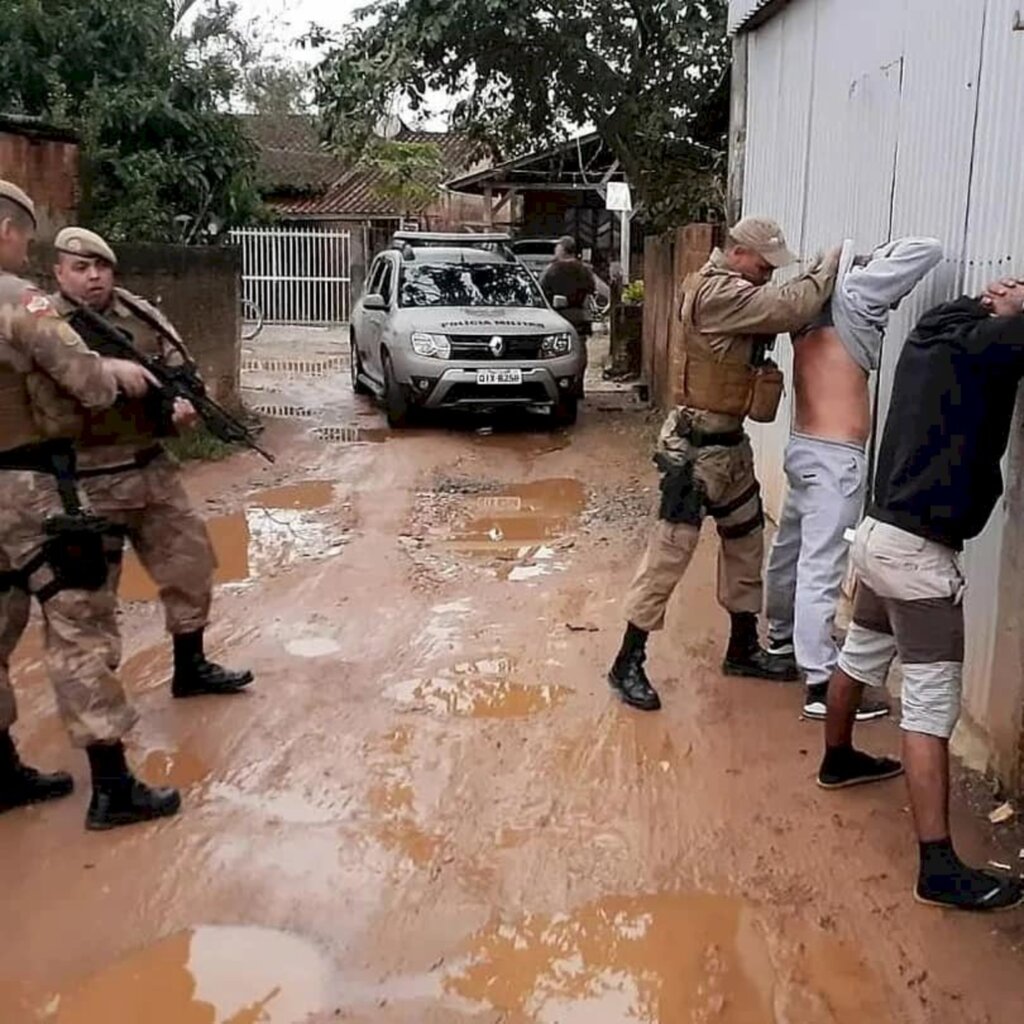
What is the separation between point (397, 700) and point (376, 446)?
19.9 ft

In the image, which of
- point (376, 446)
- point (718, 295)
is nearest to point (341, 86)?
point (376, 446)

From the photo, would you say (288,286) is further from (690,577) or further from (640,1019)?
(640,1019)

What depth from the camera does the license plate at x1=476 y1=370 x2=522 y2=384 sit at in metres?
11.4

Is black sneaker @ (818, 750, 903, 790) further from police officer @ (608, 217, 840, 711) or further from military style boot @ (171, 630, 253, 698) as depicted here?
military style boot @ (171, 630, 253, 698)

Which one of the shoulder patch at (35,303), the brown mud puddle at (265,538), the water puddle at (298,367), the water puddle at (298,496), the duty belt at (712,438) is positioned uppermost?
the shoulder patch at (35,303)

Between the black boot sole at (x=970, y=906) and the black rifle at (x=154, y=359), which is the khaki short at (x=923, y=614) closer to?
the black boot sole at (x=970, y=906)

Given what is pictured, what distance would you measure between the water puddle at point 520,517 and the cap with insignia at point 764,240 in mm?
3193

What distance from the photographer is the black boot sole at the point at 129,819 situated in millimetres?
4039

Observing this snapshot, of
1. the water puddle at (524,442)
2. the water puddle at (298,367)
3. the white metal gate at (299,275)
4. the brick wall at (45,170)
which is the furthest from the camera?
the white metal gate at (299,275)

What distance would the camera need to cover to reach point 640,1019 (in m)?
3.11

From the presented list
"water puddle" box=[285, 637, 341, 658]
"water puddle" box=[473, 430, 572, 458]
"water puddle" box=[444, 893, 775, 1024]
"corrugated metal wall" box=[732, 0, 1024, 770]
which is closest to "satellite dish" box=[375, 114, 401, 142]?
"water puddle" box=[473, 430, 572, 458]

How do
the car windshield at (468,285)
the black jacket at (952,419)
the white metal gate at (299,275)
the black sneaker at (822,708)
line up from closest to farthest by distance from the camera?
the black jacket at (952,419) → the black sneaker at (822,708) → the car windshield at (468,285) → the white metal gate at (299,275)

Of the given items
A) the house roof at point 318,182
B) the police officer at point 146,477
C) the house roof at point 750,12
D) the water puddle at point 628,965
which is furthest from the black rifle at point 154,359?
the house roof at point 318,182

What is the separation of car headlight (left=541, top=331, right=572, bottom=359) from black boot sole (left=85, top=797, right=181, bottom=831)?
26.4 ft
